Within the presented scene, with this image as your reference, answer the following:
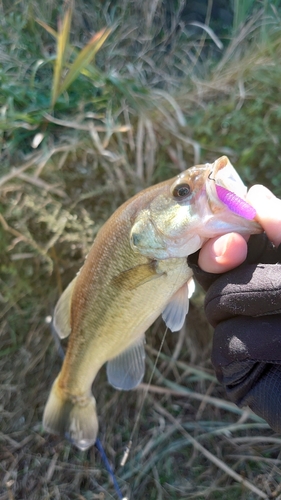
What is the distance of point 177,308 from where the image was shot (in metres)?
1.49

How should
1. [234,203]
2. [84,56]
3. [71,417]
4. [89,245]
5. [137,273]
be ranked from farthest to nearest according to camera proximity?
[89,245], [84,56], [71,417], [137,273], [234,203]

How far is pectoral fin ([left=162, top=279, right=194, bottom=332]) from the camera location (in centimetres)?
148

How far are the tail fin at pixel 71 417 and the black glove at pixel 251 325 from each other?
2.50 feet

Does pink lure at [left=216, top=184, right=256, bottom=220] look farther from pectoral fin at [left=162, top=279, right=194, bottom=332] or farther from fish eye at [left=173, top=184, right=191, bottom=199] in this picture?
pectoral fin at [left=162, top=279, right=194, bottom=332]

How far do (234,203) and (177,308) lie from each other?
489 millimetres

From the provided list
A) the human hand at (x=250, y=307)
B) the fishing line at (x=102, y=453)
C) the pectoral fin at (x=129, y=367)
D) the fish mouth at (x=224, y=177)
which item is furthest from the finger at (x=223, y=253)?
the fishing line at (x=102, y=453)

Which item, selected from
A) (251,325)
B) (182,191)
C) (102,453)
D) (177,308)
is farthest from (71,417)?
(182,191)

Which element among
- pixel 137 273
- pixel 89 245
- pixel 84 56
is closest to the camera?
pixel 137 273

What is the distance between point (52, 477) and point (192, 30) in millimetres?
3227

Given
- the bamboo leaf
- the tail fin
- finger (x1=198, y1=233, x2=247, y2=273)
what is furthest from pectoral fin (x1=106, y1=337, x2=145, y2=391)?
the bamboo leaf

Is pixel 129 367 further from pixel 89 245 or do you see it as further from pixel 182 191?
pixel 182 191

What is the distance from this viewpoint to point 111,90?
2.40 m

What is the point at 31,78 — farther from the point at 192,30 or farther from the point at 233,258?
the point at 233,258

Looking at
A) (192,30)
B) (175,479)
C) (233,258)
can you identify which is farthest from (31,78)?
(175,479)
